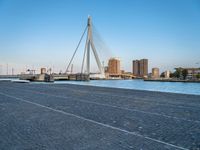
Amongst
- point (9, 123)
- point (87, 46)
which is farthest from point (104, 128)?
point (87, 46)

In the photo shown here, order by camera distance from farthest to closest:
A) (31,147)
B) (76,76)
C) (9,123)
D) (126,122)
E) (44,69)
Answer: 1. (44,69)
2. (76,76)
3. (126,122)
4. (9,123)
5. (31,147)

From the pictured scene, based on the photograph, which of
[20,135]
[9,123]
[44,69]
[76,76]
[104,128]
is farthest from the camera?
[44,69]

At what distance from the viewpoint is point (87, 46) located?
44875 mm

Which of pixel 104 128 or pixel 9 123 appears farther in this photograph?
pixel 9 123

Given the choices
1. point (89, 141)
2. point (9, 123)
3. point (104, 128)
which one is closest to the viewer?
point (89, 141)

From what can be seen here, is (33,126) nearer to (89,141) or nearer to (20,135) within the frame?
(20,135)

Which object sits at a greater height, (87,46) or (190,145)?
(87,46)

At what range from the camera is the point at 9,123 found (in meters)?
4.62

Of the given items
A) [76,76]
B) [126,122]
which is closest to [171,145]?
[126,122]

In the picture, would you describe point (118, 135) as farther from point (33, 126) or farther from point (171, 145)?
point (33, 126)

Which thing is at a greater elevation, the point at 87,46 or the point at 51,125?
the point at 87,46

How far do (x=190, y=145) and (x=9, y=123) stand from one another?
12.5ft

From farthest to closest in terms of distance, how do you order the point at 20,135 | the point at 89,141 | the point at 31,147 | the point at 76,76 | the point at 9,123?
1. the point at 76,76
2. the point at 9,123
3. the point at 20,135
4. the point at 89,141
5. the point at 31,147

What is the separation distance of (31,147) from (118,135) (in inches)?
61.3
